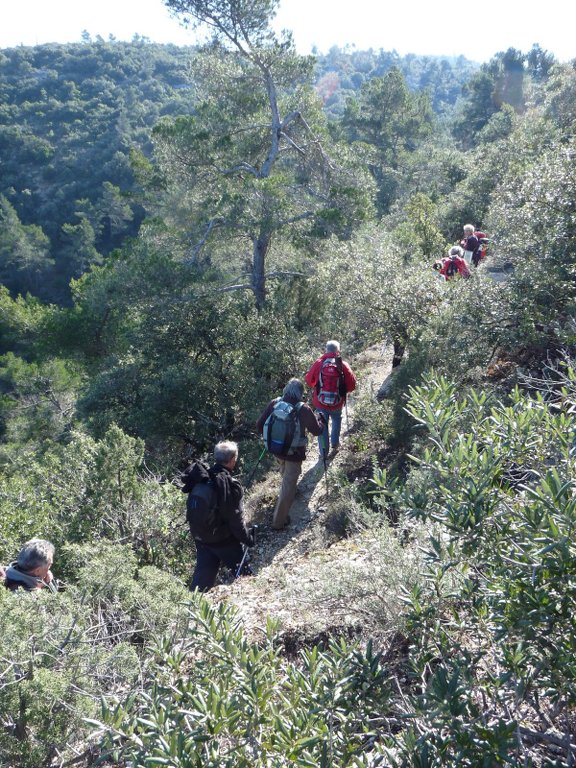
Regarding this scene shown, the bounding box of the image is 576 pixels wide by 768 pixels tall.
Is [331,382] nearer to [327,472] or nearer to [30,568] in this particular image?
[327,472]

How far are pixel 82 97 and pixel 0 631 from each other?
7113 cm

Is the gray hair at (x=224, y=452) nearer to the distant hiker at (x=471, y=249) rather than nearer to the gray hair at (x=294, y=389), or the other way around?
the gray hair at (x=294, y=389)

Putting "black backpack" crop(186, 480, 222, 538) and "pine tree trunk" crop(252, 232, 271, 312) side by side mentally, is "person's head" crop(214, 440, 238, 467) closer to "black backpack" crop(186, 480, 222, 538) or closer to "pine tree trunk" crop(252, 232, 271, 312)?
"black backpack" crop(186, 480, 222, 538)

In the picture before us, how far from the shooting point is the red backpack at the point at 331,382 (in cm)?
631

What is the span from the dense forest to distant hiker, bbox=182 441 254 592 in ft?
0.88

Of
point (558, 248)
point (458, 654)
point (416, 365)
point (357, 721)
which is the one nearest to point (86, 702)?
point (357, 721)

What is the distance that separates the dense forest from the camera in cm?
197

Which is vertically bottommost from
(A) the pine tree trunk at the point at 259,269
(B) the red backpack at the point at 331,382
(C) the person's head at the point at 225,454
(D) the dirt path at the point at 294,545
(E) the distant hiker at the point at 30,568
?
(D) the dirt path at the point at 294,545

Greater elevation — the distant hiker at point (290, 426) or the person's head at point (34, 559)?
the distant hiker at point (290, 426)

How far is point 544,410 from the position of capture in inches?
88.0

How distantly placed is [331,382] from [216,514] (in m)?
2.40

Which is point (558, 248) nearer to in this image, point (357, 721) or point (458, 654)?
point (458, 654)

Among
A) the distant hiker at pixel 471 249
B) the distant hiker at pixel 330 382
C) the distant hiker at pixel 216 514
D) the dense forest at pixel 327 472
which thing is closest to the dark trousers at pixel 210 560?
the distant hiker at pixel 216 514

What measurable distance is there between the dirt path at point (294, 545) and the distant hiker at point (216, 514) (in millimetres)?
204
